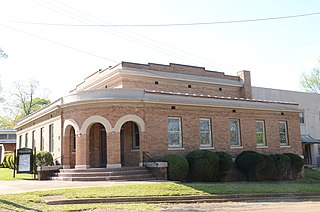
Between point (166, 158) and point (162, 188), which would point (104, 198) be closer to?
point (162, 188)

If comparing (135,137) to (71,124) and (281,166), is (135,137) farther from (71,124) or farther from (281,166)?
(281,166)

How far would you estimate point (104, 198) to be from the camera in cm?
1207

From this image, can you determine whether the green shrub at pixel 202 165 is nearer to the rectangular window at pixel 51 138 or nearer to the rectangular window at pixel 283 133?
the rectangular window at pixel 283 133

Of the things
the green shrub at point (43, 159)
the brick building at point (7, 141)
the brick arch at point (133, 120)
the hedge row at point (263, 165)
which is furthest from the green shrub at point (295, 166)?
the brick building at point (7, 141)

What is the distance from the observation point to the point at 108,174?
683 inches

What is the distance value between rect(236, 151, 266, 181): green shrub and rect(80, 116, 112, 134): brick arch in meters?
8.53

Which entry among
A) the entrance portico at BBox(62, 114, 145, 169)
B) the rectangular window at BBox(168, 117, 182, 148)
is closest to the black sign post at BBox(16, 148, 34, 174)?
the entrance portico at BBox(62, 114, 145, 169)

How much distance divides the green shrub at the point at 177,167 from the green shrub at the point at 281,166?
22.4 feet

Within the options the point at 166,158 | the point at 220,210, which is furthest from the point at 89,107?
the point at 220,210

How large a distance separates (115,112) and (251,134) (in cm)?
996

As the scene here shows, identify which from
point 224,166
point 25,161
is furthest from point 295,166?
point 25,161

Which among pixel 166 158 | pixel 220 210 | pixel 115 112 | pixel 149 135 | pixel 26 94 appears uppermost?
pixel 26 94

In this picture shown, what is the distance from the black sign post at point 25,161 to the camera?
66.3 ft

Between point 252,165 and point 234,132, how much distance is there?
9.37 ft
